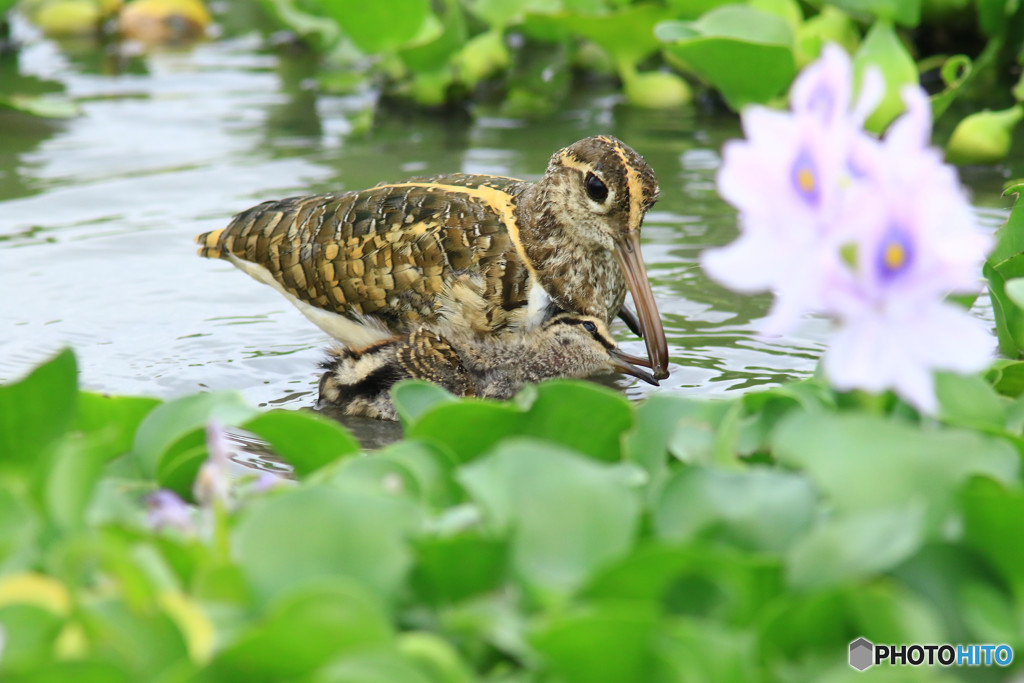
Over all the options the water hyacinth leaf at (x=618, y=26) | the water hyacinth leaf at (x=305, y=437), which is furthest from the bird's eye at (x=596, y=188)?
the water hyacinth leaf at (x=618, y=26)

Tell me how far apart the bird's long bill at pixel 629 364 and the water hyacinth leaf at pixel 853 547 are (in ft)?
9.54

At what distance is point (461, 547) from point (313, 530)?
26 cm

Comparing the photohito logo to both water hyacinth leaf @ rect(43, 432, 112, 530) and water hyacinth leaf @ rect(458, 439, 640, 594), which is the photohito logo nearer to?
water hyacinth leaf @ rect(458, 439, 640, 594)

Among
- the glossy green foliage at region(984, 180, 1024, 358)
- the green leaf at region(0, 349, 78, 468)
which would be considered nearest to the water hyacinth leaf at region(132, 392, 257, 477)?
the green leaf at region(0, 349, 78, 468)

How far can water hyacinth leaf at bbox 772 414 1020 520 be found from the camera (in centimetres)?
225

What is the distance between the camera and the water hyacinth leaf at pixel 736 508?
88.5 inches

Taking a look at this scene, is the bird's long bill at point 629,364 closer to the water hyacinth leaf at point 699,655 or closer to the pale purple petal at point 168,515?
the pale purple petal at point 168,515

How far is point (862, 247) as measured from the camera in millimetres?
2008

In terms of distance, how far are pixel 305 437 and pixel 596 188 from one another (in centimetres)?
249

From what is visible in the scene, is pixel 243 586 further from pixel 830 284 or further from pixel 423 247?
pixel 423 247

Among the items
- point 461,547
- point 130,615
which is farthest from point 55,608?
point 461,547

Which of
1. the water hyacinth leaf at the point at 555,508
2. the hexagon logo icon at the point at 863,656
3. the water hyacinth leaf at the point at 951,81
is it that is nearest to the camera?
the hexagon logo icon at the point at 863,656

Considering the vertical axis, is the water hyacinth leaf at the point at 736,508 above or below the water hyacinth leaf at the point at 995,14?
below

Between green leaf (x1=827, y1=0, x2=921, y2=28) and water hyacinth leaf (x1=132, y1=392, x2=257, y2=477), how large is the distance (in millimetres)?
5088
